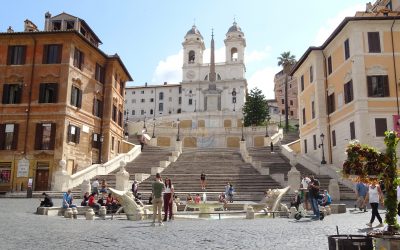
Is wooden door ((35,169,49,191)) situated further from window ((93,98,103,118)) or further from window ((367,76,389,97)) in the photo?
window ((367,76,389,97))

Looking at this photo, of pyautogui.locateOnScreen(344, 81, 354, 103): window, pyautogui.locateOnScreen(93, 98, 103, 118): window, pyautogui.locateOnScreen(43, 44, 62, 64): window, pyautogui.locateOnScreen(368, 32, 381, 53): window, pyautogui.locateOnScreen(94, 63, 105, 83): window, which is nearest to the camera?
pyautogui.locateOnScreen(368, 32, 381, 53): window

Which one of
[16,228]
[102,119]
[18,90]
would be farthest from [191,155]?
[16,228]

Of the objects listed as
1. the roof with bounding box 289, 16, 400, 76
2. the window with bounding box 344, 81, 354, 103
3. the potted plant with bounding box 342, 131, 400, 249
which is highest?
the roof with bounding box 289, 16, 400, 76

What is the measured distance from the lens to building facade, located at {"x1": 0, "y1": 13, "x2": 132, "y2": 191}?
31875 mm

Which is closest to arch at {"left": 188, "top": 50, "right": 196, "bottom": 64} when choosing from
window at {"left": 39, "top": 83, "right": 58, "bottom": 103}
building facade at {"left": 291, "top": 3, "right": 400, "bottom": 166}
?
building facade at {"left": 291, "top": 3, "right": 400, "bottom": 166}

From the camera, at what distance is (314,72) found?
35719 millimetres

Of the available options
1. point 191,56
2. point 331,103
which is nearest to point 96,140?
point 331,103

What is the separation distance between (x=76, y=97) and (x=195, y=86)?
226ft

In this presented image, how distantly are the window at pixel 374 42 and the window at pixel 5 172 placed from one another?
29686 millimetres

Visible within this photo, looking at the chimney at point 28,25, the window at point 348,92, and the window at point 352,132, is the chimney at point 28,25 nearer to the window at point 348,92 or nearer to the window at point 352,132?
the window at point 348,92

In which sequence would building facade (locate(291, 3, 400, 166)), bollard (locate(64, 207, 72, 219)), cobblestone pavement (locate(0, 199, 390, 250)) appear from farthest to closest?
building facade (locate(291, 3, 400, 166)) → bollard (locate(64, 207, 72, 219)) → cobblestone pavement (locate(0, 199, 390, 250))

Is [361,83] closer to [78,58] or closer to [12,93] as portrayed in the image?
[78,58]

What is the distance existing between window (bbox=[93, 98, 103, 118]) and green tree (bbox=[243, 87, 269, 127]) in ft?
110

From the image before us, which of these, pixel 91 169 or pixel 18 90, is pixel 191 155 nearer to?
pixel 91 169
